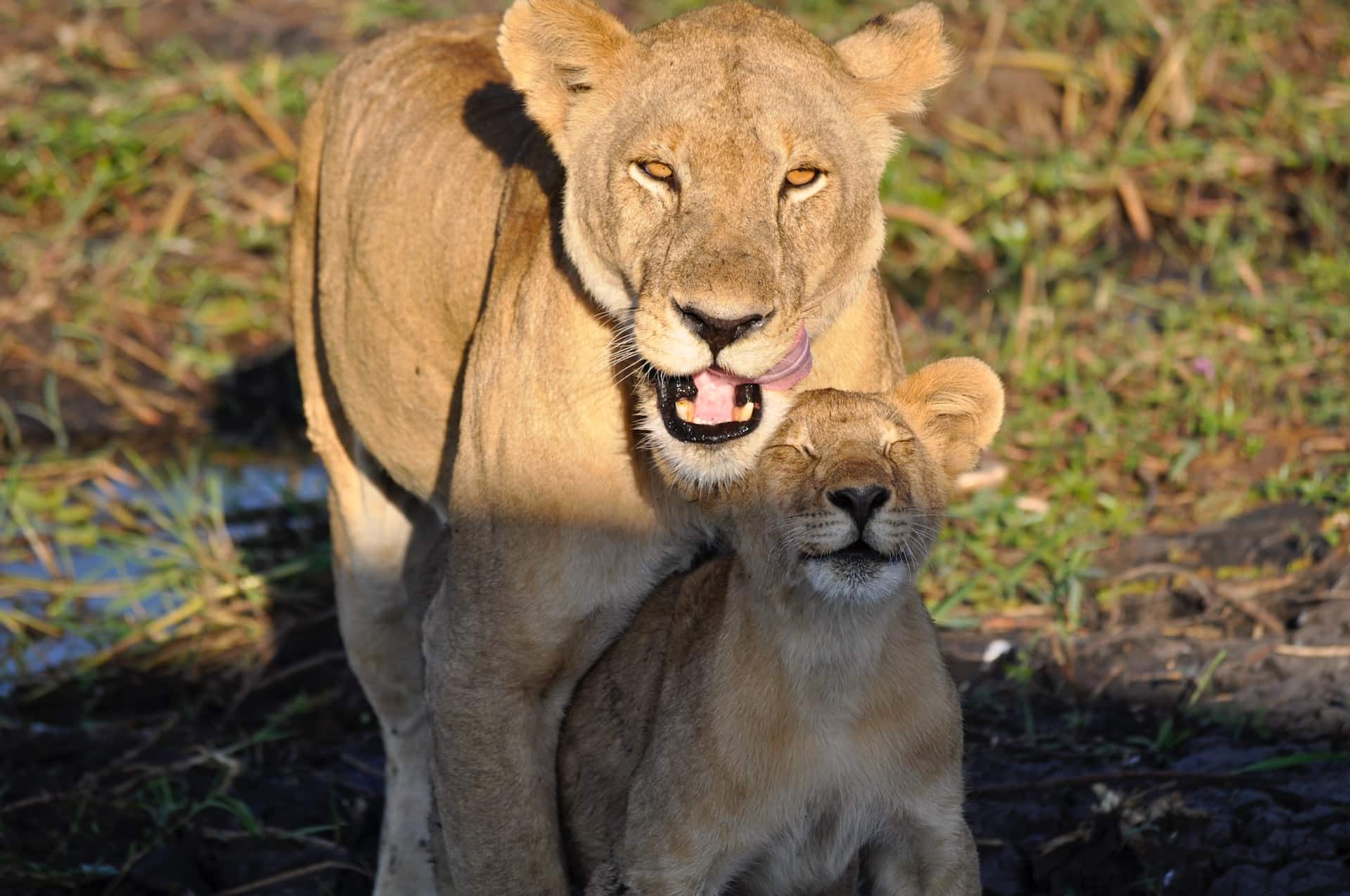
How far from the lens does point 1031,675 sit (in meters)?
4.71

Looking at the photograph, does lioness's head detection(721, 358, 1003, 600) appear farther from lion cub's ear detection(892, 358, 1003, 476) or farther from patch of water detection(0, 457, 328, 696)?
patch of water detection(0, 457, 328, 696)

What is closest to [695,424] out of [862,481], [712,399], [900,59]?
[712,399]

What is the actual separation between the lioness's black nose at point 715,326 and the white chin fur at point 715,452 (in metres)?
0.19

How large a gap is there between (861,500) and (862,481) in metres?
0.03

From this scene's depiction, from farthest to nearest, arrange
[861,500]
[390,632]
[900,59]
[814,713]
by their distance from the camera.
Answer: [390,632]
[900,59]
[814,713]
[861,500]

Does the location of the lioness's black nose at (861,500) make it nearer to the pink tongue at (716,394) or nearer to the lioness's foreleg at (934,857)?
the pink tongue at (716,394)

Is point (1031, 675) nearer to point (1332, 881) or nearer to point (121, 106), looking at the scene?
point (1332, 881)

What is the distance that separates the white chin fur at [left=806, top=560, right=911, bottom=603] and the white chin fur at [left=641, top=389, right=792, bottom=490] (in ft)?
0.81

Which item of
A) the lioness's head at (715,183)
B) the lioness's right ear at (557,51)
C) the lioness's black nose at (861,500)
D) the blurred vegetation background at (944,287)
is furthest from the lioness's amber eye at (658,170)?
the blurred vegetation background at (944,287)

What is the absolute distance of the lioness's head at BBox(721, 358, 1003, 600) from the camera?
2.95 metres

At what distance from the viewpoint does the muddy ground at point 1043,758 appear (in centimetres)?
393

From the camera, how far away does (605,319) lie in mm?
3420

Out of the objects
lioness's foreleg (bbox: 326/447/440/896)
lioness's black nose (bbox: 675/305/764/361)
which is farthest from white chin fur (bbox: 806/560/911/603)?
lioness's foreleg (bbox: 326/447/440/896)

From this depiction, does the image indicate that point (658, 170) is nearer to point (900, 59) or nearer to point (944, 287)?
point (900, 59)
